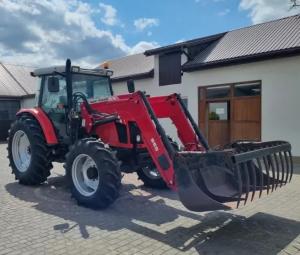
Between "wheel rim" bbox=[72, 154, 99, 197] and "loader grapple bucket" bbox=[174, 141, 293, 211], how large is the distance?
179cm

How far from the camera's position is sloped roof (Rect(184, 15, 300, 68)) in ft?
36.2

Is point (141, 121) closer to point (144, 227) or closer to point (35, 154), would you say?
point (144, 227)

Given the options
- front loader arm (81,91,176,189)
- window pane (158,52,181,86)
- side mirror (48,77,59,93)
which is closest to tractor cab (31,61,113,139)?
side mirror (48,77,59,93)

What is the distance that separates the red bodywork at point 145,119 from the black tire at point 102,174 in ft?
2.02

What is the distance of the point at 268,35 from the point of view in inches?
489

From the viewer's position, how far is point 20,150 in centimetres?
789

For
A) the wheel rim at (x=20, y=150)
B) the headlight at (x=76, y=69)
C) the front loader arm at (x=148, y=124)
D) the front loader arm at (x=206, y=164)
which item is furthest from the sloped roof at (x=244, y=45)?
the wheel rim at (x=20, y=150)

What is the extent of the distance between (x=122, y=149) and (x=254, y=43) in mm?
8044

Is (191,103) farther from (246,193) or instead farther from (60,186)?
(246,193)

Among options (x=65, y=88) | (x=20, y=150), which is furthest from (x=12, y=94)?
(x=65, y=88)

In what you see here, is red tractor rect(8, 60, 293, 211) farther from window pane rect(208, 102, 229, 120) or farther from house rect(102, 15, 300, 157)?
window pane rect(208, 102, 229, 120)

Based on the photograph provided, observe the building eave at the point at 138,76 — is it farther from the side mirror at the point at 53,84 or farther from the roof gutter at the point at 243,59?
the side mirror at the point at 53,84

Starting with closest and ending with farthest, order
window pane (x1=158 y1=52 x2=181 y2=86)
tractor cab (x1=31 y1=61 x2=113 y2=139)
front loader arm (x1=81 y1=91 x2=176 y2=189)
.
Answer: front loader arm (x1=81 y1=91 x2=176 y2=189) → tractor cab (x1=31 y1=61 x2=113 y2=139) → window pane (x1=158 y1=52 x2=181 y2=86)

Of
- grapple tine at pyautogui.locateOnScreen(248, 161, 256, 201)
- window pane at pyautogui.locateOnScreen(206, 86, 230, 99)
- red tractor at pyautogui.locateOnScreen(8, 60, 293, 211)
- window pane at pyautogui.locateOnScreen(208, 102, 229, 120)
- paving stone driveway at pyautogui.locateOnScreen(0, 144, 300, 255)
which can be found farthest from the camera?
window pane at pyautogui.locateOnScreen(208, 102, 229, 120)
